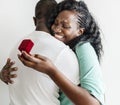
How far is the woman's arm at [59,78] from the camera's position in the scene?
0.84 m

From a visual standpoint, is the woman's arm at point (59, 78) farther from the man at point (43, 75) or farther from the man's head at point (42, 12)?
the man's head at point (42, 12)

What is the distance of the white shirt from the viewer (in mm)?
986

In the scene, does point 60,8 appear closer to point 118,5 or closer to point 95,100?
point 95,100

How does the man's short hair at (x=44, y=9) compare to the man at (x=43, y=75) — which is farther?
the man's short hair at (x=44, y=9)

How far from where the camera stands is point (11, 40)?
1485mm

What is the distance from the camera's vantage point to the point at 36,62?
0.84 meters

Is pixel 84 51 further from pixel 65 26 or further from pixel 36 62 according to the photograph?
pixel 36 62

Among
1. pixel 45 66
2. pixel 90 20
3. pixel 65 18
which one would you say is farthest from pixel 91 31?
pixel 45 66

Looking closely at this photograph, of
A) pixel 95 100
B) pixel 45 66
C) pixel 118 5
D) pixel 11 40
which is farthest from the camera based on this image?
pixel 118 5

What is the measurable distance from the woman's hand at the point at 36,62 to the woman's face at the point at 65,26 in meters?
0.29

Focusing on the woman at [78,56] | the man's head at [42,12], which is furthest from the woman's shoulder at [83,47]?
the man's head at [42,12]

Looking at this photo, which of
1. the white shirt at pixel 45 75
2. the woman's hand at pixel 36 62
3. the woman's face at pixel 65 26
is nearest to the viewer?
the woman's hand at pixel 36 62

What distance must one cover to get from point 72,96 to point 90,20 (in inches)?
16.9

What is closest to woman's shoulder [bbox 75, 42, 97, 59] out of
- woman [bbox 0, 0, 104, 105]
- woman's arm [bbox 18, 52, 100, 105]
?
woman [bbox 0, 0, 104, 105]
